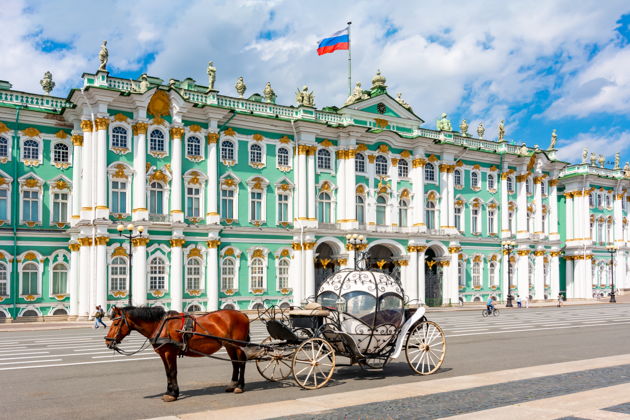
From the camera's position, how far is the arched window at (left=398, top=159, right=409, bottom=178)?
52.8 m

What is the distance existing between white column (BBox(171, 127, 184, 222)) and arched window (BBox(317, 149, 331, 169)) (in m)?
11.2

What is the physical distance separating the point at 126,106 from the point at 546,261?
42.3 metres

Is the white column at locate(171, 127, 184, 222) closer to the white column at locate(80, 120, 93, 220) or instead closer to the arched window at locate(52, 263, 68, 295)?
the white column at locate(80, 120, 93, 220)

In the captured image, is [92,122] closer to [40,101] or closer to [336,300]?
[40,101]

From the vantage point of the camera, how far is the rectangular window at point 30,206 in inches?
1551

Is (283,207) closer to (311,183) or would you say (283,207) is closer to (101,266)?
(311,183)

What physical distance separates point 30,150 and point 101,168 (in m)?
4.74

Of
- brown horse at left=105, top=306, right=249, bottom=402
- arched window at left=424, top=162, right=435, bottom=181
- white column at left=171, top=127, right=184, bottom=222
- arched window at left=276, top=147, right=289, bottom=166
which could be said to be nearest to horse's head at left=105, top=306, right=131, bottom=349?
brown horse at left=105, top=306, right=249, bottom=402

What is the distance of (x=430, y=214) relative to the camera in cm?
5444

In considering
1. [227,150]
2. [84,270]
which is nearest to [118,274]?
[84,270]

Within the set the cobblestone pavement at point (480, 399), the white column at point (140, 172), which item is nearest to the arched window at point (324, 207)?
the white column at point (140, 172)

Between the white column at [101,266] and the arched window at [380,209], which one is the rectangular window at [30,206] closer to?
the white column at [101,266]

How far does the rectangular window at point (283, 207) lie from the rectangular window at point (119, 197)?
11.3 m

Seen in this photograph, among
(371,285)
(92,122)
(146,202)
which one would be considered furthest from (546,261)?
(371,285)
